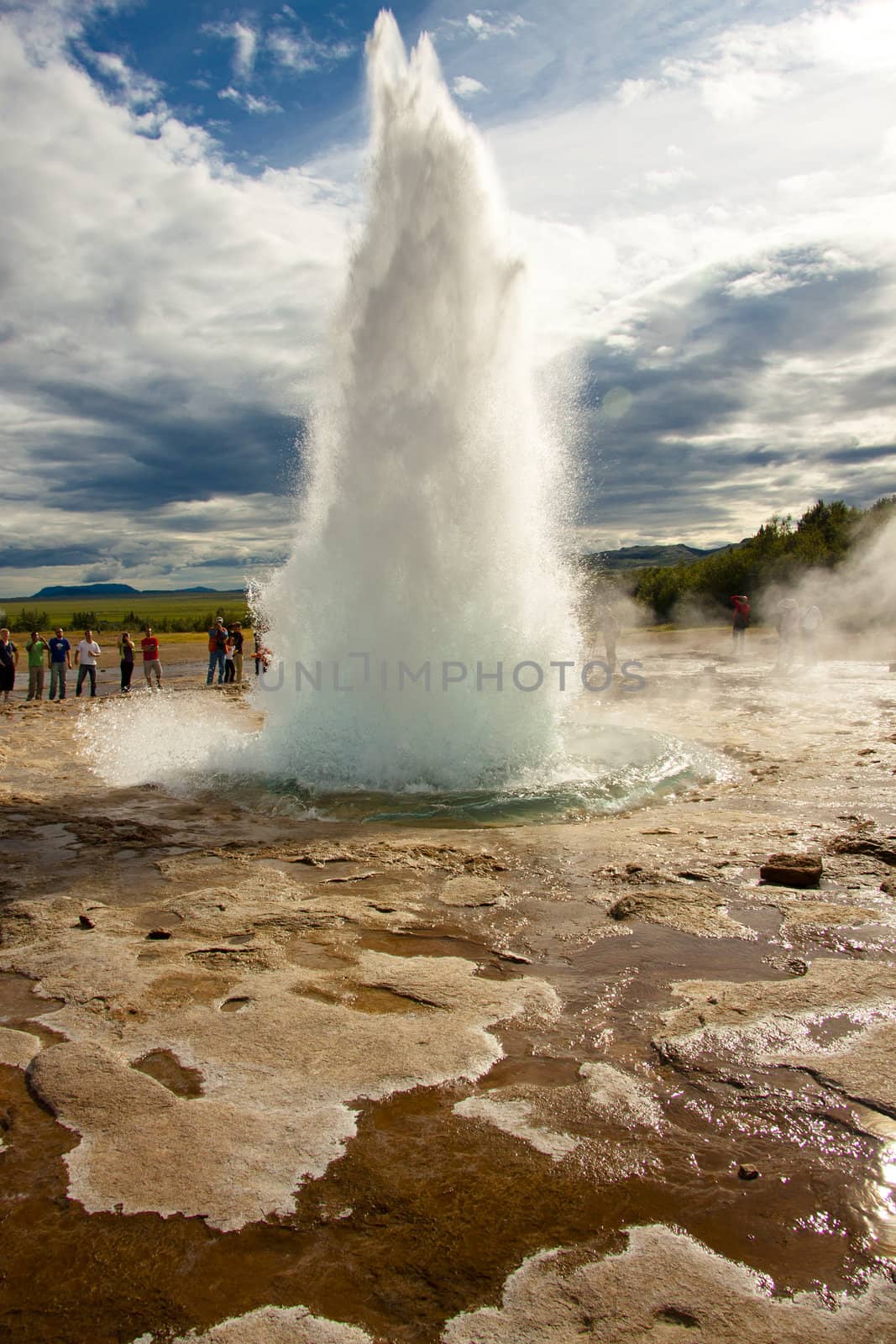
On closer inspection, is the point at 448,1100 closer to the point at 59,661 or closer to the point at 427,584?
the point at 427,584

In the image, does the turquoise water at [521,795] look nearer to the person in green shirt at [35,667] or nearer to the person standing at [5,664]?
the person standing at [5,664]

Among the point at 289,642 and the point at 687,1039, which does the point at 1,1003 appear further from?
the point at 289,642

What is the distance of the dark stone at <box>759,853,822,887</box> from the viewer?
17.5 ft

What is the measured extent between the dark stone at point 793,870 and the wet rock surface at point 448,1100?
88 millimetres

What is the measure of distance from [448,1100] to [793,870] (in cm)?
332

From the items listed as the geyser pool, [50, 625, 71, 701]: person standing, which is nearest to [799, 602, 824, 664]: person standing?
the geyser pool

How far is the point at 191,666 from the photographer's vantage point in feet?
99.5

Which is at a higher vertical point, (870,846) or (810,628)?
(810,628)

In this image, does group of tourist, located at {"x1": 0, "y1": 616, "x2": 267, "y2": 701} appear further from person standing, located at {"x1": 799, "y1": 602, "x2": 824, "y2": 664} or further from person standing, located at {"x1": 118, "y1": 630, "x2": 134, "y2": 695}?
person standing, located at {"x1": 799, "y1": 602, "x2": 824, "y2": 664}

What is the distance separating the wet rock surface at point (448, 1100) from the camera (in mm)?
2143

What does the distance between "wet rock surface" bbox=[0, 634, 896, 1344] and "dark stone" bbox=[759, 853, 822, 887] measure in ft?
0.29

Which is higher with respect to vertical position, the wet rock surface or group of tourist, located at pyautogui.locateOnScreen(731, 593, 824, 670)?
group of tourist, located at pyautogui.locateOnScreen(731, 593, 824, 670)

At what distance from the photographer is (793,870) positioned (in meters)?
5.38

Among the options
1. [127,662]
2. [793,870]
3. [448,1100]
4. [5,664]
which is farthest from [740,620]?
[448,1100]
